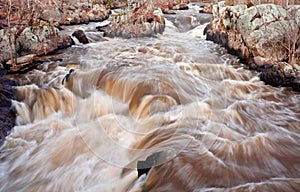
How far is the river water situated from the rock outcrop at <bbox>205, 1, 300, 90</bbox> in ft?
1.86

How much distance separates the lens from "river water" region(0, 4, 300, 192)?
449 cm

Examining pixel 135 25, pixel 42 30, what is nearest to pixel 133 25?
pixel 135 25

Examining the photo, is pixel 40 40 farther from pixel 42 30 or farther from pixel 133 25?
pixel 133 25

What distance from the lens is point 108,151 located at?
5.71 m

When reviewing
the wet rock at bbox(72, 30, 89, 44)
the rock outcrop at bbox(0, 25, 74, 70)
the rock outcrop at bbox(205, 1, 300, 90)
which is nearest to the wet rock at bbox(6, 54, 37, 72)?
the rock outcrop at bbox(0, 25, 74, 70)

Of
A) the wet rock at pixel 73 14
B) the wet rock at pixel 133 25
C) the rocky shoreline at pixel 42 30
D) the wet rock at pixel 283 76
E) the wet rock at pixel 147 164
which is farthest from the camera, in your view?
the wet rock at pixel 73 14

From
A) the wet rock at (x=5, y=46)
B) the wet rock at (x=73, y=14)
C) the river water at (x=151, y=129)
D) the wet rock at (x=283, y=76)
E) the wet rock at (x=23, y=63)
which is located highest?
the wet rock at (x=73, y=14)

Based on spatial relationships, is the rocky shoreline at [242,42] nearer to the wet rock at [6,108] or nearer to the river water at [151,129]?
the wet rock at [6,108]

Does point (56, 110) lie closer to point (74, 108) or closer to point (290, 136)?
point (74, 108)

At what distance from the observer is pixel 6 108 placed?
6.89 metres

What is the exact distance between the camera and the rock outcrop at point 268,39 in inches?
333

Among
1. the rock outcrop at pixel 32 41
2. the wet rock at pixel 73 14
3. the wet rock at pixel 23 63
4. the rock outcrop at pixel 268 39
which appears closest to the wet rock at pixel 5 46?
the rock outcrop at pixel 32 41

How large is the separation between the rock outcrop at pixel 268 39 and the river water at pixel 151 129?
1.86 feet

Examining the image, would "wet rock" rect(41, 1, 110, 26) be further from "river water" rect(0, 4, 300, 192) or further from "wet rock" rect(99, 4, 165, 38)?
"river water" rect(0, 4, 300, 192)
